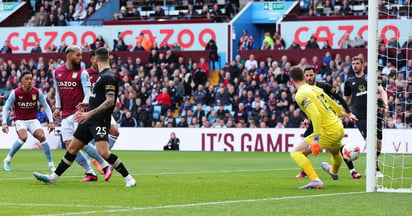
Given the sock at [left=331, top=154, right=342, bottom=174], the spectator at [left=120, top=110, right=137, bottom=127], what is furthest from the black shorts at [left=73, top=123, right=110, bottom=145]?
the spectator at [left=120, top=110, right=137, bottom=127]

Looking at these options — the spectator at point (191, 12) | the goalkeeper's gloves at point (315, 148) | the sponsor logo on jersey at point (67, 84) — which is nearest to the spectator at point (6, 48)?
the spectator at point (191, 12)

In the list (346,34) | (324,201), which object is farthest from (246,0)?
(324,201)

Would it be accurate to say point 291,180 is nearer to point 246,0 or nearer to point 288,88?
point 288,88

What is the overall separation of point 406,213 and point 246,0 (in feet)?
115

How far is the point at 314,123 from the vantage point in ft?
46.4

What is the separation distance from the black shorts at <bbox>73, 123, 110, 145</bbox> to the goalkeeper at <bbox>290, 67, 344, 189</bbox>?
2.93 m

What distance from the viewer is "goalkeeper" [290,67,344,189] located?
46.4 feet

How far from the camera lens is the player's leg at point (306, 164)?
14266mm

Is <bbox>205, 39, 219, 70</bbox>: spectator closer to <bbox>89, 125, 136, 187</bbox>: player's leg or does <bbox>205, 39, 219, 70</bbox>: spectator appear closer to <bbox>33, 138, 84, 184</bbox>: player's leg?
<bbox>33, 138, 84, 184</bbox>: player's leg

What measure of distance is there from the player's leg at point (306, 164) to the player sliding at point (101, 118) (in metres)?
2.61

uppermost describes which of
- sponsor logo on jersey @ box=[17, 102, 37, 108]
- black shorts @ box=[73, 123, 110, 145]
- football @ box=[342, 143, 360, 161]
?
black shorts @ box=[73, 123, 110, 145]

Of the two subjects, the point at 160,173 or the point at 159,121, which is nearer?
the point at 160,173

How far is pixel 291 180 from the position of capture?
1669 centimetres

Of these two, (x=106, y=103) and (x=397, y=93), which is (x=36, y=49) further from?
(x=106, y=103)
